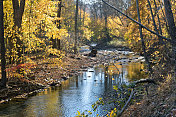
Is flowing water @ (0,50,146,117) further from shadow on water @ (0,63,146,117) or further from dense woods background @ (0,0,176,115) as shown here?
dense woods background @ (0,0,176,115)

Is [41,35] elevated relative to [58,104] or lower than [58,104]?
elevated

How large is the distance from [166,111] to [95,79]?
11076 mm

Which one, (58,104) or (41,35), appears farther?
(41,35)

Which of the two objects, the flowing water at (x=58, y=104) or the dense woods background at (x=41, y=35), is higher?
the dense woods background at (x=41, y=35)

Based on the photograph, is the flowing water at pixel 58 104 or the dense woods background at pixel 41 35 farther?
the flowing water at pixel 58 104

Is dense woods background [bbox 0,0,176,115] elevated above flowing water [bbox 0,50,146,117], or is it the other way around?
dense woods background [bbox 0,0,176,115]

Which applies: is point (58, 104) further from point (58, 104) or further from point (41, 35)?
point (41, 35)

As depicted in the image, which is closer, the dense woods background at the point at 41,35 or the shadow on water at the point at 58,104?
the dense woods background at the point at 41,35

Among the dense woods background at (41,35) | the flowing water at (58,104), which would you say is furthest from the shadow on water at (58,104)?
the dense woods background at (41,35)

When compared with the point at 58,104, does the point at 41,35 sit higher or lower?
higher

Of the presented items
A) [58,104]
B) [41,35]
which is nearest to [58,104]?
[58,104]

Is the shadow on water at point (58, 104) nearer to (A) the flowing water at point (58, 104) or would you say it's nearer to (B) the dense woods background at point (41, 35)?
(A) the flowing water at point (58, 104)

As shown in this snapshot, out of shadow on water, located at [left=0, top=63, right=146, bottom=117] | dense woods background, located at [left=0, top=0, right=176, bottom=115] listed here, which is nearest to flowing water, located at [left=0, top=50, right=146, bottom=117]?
shadow on water, located at [left=0, top=63, right=146, bottom=117]

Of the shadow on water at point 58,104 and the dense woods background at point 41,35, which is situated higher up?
the dense woods background at point 41,35
